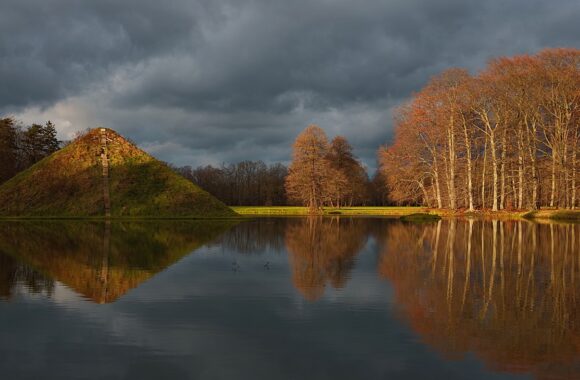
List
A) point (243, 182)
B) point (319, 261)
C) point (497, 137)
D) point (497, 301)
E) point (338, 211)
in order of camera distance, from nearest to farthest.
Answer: point (497, 301) → point (319, 261) → point (497, 137) → point (338, 211) → point (243, 182)

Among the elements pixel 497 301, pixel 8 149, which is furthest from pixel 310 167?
pixel 497 301

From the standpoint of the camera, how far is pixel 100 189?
5822cm

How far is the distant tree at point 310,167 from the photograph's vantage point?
73688 mm

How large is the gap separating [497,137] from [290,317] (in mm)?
56186

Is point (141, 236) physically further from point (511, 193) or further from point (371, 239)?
point (511, 193)

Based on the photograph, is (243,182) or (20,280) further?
(243,182)

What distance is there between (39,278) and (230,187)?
136610 millimetres

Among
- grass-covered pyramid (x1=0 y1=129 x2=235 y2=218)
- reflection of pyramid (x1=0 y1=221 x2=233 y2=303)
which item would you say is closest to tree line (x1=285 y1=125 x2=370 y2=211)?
grass-covered pyramid (x1=0 y1=129 x2=235 y2=218)

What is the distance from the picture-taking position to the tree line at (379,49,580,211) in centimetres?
5341

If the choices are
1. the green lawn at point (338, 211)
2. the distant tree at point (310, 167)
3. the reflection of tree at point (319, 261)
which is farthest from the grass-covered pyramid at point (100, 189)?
the reflection of tree at point (319, 261)

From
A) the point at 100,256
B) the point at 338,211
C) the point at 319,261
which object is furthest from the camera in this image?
the point at 338,211

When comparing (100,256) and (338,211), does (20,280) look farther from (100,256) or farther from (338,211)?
(338,211)

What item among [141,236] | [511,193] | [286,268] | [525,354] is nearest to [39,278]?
[286,268]

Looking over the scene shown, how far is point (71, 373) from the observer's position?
722 centimetres
